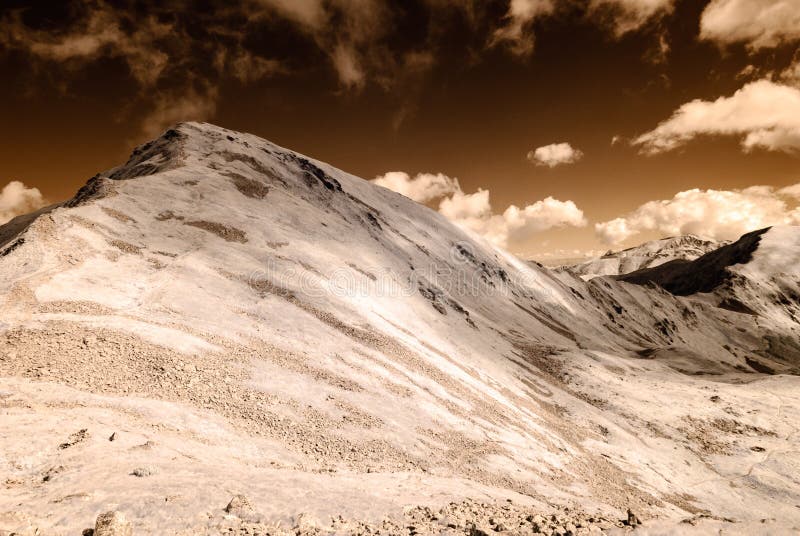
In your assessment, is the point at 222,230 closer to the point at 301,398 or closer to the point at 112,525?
the point at 301,398

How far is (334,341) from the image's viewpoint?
27.0 metres

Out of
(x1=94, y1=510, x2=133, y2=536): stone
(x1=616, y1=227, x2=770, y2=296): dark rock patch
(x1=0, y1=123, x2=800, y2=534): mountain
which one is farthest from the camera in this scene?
(x1=616, y1=227, x2=770, y2=296): dark rock patch

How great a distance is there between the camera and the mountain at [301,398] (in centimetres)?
1120

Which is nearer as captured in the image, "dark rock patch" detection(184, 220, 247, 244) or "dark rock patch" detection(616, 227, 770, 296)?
"dark rock patch" detection(184, 220, 247, 244)

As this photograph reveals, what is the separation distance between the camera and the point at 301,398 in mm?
19766

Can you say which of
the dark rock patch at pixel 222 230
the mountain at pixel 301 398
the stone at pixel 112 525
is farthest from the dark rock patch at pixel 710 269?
the stone at pixel 112 525

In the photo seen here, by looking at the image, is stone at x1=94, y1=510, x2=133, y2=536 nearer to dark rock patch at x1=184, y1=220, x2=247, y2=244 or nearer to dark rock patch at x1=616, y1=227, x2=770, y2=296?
dark rock patch at x1=184, y1=220, x2=247, y2=244

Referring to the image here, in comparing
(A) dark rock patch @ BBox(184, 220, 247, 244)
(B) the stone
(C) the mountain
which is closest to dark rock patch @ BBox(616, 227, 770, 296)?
(C) the mountain

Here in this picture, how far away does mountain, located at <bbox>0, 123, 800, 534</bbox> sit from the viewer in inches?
441

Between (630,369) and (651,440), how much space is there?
2050cm

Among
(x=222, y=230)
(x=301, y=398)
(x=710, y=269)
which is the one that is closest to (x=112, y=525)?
(x=301, y=398)

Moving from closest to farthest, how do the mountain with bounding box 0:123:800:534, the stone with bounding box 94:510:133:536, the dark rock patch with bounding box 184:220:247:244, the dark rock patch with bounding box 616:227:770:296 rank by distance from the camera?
the stone with bounding box 94:510:133:536 < the mountain with bounding box 0:123:800:534 < the dark rock patch with bounding box 184:220:247:244 < the dark rock patch with bounding box 616:227:770:296

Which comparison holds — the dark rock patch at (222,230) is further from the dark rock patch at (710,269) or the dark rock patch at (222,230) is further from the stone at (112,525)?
the dark rock patch at (710,269)

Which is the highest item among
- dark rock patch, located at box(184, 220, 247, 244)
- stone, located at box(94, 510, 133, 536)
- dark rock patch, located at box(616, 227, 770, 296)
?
dark rock patch, located at box(616, 227, 770, 296)
